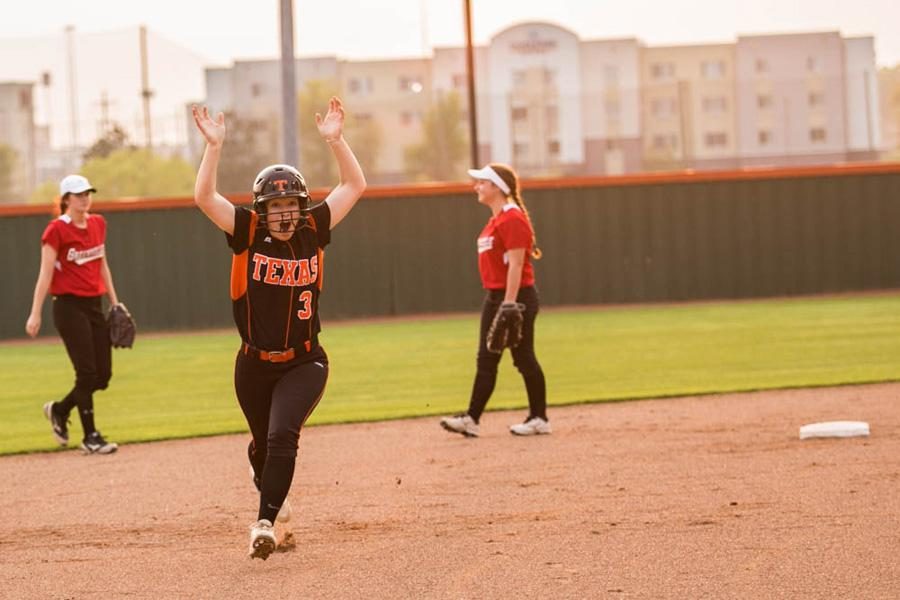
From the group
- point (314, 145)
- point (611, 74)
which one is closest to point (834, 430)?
point (314, 145)

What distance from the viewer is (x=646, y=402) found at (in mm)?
12555

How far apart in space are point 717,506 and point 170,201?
18542 millimetres

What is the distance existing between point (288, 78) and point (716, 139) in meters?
13.7

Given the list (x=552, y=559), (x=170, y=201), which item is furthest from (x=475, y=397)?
(x=170, y=201)

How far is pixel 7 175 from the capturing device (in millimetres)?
28266

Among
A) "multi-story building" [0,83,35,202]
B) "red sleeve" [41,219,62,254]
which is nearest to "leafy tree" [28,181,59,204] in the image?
"multi-story building" [0,83,35,202]

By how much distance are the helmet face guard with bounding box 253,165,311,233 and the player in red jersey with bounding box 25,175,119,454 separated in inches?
161

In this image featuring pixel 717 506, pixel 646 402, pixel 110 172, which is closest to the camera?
pixel 717 506

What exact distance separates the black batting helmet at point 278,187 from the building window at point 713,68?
27397 millimetres

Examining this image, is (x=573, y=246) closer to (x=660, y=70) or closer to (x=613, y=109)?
(x=613, y=109)

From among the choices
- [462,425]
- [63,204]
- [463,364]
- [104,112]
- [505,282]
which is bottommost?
[463,364]

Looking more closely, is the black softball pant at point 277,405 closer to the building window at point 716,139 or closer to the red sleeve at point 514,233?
the red sleeve at point 514,233

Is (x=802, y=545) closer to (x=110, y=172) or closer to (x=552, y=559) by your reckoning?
(x=552, y=559)

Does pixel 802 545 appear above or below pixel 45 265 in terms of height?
below
